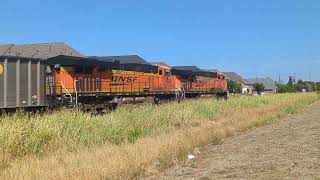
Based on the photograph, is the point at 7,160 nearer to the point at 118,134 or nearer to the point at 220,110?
the point at 118,134

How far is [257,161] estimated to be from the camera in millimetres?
10211

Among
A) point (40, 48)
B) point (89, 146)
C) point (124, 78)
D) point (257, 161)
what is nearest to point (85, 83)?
point (124, 78)

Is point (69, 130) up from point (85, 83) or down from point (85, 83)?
down

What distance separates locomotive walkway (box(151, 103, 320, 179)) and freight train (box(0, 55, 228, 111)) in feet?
29.2

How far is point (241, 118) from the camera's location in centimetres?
2309

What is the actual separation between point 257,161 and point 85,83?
1765 cm

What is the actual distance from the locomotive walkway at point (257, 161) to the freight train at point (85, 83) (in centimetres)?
890

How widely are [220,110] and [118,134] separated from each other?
14446 mm

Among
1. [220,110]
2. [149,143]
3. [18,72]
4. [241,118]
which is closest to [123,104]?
[220,110]

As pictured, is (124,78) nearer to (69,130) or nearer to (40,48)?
(69,130)

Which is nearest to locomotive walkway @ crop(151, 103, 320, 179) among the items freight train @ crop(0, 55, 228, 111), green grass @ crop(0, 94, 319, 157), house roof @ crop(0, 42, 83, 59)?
green grass @ crop(0, 94, 319, 157)

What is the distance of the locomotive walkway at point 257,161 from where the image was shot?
8807 mm

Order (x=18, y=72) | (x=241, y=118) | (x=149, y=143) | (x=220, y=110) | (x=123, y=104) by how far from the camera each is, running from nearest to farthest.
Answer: (x=149, y=143) < (x=18, y=72) < (x=241, y=118) < (x=220, y=110) < (x=123, y=104)

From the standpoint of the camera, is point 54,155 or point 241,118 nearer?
point 54,155
